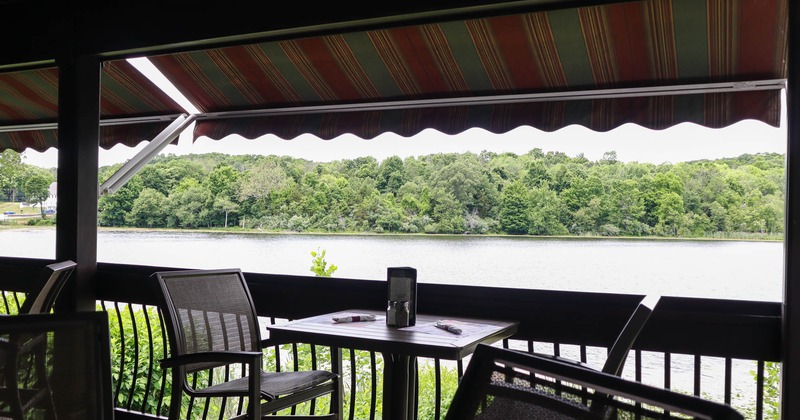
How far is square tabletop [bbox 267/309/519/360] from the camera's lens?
106 inches

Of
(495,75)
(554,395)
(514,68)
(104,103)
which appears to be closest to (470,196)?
(104,103)

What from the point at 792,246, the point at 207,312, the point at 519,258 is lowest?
the point at 519,258

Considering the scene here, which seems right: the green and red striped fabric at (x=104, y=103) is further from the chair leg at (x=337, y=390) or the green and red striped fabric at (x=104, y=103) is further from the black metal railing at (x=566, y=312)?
the chair leg at (x=337, y=390)

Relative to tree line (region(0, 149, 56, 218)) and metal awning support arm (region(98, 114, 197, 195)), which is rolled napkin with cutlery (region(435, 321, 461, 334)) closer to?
metal awning support arm (region(98, 114, 197, 195))

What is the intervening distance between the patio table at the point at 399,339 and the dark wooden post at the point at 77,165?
2106 mm

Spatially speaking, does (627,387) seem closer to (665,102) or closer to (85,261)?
(665,102)

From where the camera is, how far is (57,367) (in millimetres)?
1673

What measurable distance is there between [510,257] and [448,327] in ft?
49.9

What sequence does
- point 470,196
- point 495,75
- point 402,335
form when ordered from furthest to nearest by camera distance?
1. point 470,196
2. point 495,75
3. point 402,335

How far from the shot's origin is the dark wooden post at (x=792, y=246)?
2631 millimetres

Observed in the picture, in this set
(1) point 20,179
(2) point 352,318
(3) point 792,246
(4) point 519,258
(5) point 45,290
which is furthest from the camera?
(1) point 20,179

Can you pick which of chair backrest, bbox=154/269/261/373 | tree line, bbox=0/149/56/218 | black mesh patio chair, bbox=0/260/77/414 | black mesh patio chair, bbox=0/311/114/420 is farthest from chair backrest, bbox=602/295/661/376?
tree line, bbox=0/149/56/218

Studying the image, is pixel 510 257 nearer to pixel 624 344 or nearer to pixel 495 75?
pixel 495 75

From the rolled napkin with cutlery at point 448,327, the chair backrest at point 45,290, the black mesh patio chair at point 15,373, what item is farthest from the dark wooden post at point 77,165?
the black mesh patio chair at point 15,373
